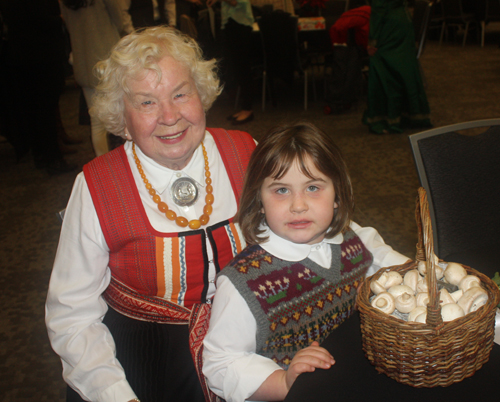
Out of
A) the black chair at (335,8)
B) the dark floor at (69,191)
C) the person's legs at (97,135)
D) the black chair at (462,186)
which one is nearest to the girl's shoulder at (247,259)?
the black chair at (462,186)

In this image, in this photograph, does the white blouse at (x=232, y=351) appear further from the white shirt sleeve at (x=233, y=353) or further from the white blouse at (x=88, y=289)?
the white blouse at (x=88, y=289)

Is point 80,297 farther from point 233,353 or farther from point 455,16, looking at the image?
point 455,16

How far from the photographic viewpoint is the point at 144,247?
1.28 metres

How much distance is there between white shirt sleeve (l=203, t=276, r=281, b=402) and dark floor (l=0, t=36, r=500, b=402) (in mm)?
1173

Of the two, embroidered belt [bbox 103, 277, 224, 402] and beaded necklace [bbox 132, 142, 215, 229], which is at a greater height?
beaded necklace [bbox 132, 142, 215, 229]

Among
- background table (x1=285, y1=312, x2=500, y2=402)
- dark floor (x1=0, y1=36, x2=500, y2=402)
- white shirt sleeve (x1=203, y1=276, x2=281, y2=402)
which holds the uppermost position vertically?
background table (x1=285, y1=312, x2=500, y2=402)

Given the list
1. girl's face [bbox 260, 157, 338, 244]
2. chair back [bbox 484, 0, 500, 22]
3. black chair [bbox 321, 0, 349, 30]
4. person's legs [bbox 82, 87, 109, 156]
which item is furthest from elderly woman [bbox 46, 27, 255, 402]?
chair back [bbox 484, 0, 500, 22]

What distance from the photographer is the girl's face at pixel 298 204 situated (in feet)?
3.63

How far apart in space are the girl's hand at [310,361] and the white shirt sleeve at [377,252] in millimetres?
415

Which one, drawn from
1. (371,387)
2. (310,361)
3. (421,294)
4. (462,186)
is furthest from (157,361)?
(462,186)

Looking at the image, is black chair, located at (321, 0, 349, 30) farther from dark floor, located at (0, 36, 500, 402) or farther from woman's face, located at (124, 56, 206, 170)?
woman's face, located at (124, 56, 206, 170)

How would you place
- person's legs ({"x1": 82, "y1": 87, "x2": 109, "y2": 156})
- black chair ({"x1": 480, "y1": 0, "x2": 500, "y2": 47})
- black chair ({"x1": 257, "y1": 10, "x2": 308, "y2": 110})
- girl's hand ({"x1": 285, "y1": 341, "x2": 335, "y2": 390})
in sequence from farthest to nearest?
black chair ({"x1": 480, "y1": 0, "x2": 500, "y2": 47}) → black chair ({"x1": 257, "y1": 10, "x2": 308, "y2": 110}) → person's legs ({"x1": 82, "y1": 87, "x2": 109, "y2": 156}) → girl's hand ({"x1": 285, "y1": 341, "x2": 335, "y2": 390})

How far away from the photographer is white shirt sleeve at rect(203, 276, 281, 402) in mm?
1019

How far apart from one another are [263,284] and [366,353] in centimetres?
29
